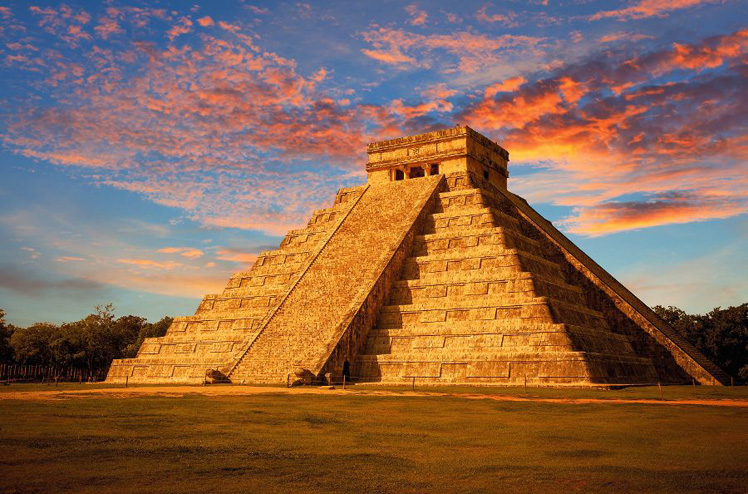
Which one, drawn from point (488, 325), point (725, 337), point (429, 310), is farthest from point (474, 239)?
point (725, 337)

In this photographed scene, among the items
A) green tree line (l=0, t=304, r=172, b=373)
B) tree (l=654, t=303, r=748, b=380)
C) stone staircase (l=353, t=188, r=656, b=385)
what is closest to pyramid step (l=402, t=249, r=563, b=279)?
stone staircase (l=353, t=188, r=656, b=385)

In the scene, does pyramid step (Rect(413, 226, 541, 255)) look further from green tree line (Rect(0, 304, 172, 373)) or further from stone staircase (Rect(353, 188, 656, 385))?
green tree line (Rect(0, 304, 172, 373))

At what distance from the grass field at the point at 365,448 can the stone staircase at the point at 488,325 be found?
312 inches

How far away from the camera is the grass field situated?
794cm

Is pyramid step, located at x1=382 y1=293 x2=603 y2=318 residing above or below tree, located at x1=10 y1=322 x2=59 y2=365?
above

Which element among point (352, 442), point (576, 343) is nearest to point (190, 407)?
point (352, 442)

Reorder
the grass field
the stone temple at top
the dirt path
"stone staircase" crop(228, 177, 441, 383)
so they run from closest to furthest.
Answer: the grass field → the dirt path → the stone temple at top → "stone staircase" crop(228, 177, 441, 383)

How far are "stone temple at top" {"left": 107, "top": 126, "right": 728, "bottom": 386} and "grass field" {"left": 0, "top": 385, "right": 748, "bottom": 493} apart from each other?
9.04 meters

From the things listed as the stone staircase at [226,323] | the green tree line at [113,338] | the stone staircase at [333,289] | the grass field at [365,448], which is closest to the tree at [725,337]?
the green tree line at [113,338]

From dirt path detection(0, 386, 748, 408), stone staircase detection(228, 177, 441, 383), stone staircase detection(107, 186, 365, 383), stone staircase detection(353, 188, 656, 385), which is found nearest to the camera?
dirt path detection(0, 386, 748, 408)

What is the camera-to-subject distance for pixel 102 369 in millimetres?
60094

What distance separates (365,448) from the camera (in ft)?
34.7

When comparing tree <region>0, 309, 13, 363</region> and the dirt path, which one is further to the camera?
tree <region>0, 309, 13, 363</region>

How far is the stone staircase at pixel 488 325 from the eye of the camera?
2528 cm
